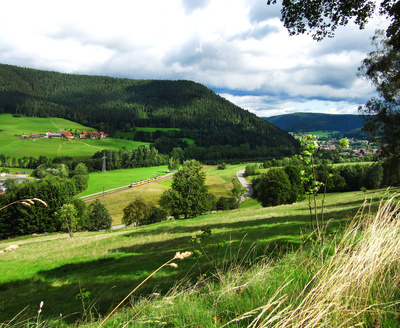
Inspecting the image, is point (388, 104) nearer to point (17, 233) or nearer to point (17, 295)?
point (17, 295)

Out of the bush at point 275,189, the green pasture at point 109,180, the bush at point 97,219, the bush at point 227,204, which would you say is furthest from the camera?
the green pasture at point 109,180

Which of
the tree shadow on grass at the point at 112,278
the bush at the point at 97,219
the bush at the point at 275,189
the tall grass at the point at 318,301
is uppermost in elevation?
the tall grass at the point at 318,301

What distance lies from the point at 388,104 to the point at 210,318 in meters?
27.0

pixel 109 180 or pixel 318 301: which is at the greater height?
pixel 318 301

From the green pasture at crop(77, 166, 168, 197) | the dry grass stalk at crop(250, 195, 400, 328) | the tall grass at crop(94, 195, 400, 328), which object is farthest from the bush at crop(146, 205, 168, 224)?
the dry grass stalk at crop(250, 195, 400, 328)

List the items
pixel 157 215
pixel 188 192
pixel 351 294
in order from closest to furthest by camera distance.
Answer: pixel 351 294 → pixel 188 192 → pixel 157 215

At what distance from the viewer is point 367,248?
3.50 metres

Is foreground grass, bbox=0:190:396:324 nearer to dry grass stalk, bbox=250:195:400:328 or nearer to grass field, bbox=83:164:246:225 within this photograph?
dry grass stalk, bbox=250:195:400:328

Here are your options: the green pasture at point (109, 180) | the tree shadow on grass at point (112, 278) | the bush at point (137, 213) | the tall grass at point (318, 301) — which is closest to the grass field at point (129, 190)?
the green pasture at point (109, 180)

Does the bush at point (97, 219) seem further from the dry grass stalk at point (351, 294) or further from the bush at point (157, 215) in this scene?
the dry grass stalk at point (351, 294)

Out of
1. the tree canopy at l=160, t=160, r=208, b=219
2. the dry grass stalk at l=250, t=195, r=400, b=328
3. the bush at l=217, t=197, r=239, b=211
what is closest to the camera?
the dry grass stalk at l=250, t=195, r=400, b=328

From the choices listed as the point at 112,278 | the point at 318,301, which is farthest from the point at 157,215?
the point at 318,301

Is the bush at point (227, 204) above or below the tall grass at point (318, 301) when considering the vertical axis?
below

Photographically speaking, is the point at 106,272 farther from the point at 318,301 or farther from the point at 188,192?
the point at 188,192
